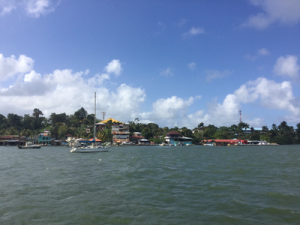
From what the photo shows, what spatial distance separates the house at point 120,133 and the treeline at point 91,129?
3.60 m

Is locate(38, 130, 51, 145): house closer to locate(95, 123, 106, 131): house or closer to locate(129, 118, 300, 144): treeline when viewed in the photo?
locate(95, 123, 106, 131): house

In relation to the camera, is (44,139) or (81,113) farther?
(81,113)

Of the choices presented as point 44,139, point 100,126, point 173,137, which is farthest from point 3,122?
point 173,137

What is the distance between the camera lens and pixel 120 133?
10669 centimetres

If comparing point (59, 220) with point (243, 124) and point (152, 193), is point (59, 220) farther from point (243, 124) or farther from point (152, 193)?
point (243, 124)

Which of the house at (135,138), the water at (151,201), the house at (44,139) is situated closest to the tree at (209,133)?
the house at (135,138)

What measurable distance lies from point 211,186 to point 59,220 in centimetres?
868

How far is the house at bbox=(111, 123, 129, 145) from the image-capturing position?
105 metres

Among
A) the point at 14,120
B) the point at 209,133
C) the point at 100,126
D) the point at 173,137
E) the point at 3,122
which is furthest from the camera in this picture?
the point at 100,126

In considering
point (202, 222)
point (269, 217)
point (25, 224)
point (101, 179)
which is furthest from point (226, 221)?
point (101, 179)

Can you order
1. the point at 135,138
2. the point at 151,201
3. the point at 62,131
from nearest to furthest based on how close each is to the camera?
the point at 151,201
the point at 62,131
the point at 135,138

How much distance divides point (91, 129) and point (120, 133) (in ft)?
48.0

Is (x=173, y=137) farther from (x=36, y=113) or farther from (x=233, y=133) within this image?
(x=36, y=113)

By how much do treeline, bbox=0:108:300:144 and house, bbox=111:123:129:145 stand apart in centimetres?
360
